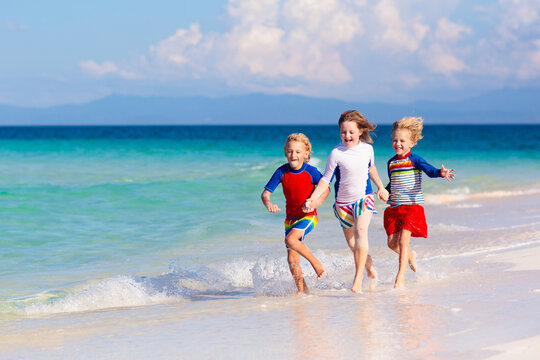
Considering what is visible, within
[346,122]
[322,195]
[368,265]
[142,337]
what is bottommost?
[142,337]

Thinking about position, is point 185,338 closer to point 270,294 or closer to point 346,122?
point 270,294

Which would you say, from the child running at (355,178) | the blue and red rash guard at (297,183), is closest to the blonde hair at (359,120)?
the child running at (355,178)

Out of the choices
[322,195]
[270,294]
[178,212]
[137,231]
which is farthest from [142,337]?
[178,212]

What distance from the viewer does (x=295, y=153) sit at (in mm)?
5371

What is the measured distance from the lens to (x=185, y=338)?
13.6 ft

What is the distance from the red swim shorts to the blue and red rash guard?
0.78m

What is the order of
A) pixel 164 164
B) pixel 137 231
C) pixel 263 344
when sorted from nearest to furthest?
pixel 263 344 < pixel 137 231 < pixel 164 164

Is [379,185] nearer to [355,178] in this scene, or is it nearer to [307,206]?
[355,178]

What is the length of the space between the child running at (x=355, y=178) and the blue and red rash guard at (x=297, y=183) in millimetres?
115

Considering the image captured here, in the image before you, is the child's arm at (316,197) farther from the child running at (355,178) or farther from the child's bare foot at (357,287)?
the child's bare foot at (357,287)

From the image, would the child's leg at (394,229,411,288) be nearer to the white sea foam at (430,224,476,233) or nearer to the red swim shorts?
the red swim shorts

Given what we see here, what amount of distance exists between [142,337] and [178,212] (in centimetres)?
829

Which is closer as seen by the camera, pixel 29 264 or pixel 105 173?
pixel 29 264

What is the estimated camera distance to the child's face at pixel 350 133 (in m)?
5.35
